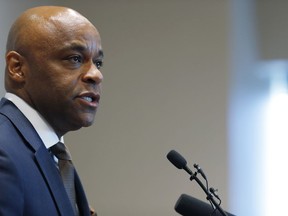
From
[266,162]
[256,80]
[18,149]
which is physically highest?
[18,149]

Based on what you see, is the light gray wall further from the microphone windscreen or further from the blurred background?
the microphone windscreen

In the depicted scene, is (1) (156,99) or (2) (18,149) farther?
(1) (156,99)

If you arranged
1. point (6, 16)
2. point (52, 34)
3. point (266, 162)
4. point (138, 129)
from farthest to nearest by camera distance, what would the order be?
point (266, 162)
point (138, 129)
point (6, 16)
point (52, 34)

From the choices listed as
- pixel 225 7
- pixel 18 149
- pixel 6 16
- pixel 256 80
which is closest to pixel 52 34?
pixel 18 149

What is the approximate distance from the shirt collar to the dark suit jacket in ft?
0.05

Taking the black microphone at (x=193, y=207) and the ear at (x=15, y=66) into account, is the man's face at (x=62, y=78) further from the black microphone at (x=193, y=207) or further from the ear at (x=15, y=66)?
the black microphone at (x=193, y=207)

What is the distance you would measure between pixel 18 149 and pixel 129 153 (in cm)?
172

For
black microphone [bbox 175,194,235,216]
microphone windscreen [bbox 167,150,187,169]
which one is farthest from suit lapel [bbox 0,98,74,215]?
black microphone [bbox 175,194,235,216]

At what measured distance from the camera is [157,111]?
273 cm

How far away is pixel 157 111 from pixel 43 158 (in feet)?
5.53

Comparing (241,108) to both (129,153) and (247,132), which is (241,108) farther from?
(129,153)

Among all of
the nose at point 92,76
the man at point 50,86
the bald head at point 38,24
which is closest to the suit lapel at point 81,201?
the man at point 50,86

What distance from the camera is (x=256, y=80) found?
307cm

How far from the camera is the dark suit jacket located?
3.13ft
